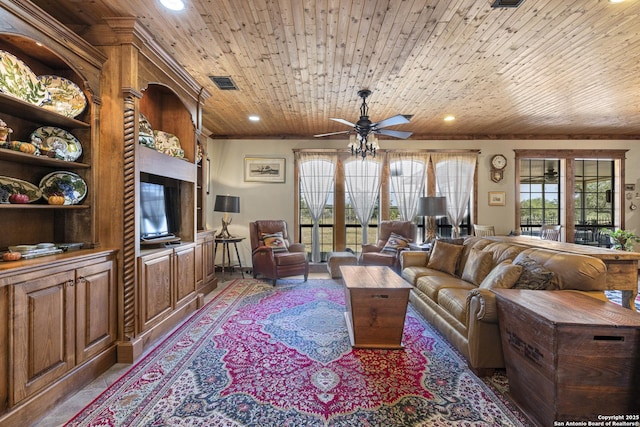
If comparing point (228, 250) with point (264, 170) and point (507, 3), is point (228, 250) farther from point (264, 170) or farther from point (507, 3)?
point (507, 3)

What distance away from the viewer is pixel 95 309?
2223 millimetres

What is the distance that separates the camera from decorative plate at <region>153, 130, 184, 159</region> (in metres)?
3.37

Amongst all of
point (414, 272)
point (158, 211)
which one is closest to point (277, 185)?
point (158, 211)

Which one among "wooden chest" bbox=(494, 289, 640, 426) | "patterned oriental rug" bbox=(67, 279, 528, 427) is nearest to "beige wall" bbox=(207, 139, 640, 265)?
"patterned oriental rug" bbox=(67, 279, 528, 427)

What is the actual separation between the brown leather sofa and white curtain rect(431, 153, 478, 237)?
234cm

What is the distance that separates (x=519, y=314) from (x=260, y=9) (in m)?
2.82

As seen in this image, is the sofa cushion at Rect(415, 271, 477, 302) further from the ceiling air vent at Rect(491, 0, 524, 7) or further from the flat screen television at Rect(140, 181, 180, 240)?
the flat screen television at Rect(140, 181, 180, 240)

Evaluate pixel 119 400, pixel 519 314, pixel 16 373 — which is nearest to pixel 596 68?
pixel 519 314

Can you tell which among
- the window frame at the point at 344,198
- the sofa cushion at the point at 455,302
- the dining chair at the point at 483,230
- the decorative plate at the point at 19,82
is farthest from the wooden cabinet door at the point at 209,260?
the dining chair at the point at 483,230

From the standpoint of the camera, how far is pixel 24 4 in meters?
1.82

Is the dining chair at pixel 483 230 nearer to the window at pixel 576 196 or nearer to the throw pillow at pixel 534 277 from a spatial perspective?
the window at pixel 576 196

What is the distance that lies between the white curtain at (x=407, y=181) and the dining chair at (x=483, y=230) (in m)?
1.23

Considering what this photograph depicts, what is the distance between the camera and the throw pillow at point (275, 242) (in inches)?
203

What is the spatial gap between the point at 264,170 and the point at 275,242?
1.71 metres
